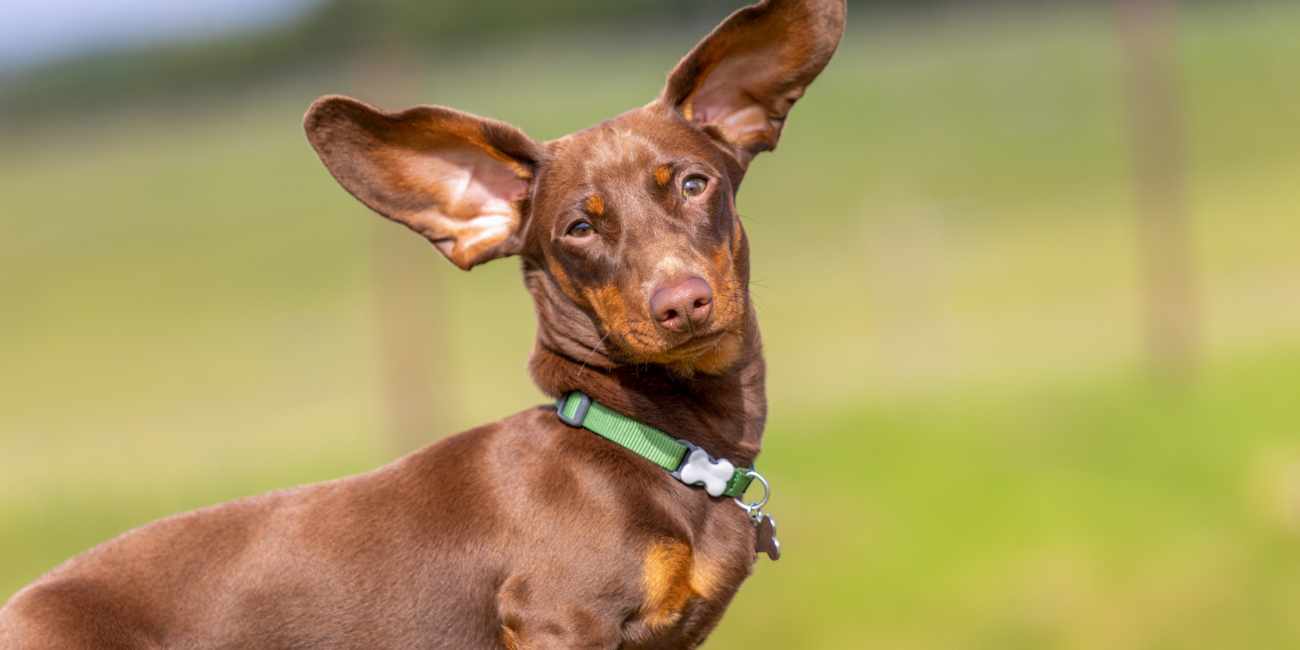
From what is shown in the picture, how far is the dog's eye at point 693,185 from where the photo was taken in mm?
4168

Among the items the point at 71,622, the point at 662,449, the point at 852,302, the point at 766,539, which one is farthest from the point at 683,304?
the point at 852,302

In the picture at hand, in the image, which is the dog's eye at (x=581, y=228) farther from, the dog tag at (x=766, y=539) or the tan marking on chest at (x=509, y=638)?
the tan marking on chest at (x=509, y=638)

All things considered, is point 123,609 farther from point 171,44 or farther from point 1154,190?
point 171,44

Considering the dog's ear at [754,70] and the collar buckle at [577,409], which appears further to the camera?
the dog's ear at [754,70]

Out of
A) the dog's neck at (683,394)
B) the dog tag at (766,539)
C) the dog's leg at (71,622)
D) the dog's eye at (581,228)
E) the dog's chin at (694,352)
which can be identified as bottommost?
the dog tag at (766,539)

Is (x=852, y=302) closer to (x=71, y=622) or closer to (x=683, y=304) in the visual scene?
(x=683, y=304)

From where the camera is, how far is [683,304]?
3.81 m

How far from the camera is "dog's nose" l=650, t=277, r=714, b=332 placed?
3.81 m

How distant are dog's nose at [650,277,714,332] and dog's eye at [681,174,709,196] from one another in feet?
1.24

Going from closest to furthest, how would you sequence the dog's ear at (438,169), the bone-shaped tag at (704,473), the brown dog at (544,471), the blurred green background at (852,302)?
the brown dog at (544,471) → the bone-shaped tag at (704,473) → the dog's ear at (438,169) → the blurred green background at (852,302)

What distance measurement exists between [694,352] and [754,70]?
0.96 meters

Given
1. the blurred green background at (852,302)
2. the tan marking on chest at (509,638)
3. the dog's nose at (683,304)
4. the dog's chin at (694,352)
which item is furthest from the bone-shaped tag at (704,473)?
the blurred green background at (852,302)

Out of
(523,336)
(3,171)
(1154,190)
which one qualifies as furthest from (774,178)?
(1154,190)

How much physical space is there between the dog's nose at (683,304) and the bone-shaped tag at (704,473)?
1.40 feet
